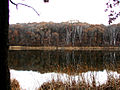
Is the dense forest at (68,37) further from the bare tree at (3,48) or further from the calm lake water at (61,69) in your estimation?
the bare tree at (3,48)

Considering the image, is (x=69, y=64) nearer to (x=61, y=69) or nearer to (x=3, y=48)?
(x=61, y=69)

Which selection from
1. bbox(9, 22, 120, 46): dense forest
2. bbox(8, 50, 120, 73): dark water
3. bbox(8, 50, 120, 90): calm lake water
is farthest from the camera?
bbox(9, 22, 120, 46): dense forest

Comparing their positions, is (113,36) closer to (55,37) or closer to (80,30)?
Result: (80,30)

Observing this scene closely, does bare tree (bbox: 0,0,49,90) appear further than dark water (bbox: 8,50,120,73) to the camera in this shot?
No

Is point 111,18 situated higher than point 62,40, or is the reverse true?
point 111,18

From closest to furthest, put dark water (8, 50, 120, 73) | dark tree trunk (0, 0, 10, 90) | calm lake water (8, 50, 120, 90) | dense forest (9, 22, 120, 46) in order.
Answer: dark tree trunk (0, 0, 10, 90) < calm lake water (8, 50, 120, 90) < dark water (8, 50, 120, 73) < dense forest (9, 22, 120, 46)

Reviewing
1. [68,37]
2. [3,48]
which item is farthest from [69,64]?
[68,37]

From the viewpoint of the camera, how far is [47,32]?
7694cm

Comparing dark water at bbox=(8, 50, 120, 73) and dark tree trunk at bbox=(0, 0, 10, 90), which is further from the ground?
dark tree trunk at bbox=(0, 0, 10, 90)

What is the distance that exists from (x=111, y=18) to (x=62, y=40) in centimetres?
7149

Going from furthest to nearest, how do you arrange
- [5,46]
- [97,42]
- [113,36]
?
[113,36] < [97,42] < [5,46]

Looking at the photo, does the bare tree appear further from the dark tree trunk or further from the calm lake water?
the calm lake water

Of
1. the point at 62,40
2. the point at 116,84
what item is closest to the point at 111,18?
the point at 116,84

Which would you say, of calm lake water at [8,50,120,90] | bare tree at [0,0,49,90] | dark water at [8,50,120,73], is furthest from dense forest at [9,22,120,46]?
bare tree at [0,0,49,90]
